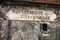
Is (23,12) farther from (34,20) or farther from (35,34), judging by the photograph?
(35,34)

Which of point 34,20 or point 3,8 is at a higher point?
point 3,8

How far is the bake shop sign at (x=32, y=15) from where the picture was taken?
3.14 m

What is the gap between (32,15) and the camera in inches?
127

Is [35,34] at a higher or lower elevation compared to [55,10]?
lower

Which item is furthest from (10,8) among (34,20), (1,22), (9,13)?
(34,20)

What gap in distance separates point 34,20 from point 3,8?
0.67 m

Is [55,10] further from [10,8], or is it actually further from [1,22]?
[1,22]

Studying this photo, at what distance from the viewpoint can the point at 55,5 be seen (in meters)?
3.35

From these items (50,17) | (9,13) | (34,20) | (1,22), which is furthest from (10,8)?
(50,17)

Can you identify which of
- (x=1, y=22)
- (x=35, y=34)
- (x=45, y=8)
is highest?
(x=45, y=8)

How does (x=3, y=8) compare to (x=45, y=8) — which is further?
(x=45, y=8)

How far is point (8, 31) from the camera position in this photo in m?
3.09

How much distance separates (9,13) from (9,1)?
238mm

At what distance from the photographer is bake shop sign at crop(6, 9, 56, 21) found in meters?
3.14
